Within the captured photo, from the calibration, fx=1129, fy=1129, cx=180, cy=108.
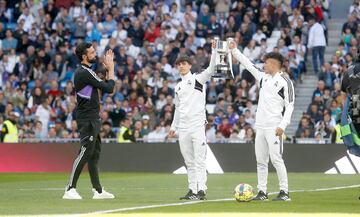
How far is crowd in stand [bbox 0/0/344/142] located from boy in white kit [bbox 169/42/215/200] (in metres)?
13.9

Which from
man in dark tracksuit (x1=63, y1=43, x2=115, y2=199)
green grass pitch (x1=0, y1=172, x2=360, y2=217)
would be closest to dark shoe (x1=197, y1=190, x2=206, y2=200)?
green grass pitch (x1=0, y1=172, x2=360, y2=217)

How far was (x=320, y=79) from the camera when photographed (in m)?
35.2

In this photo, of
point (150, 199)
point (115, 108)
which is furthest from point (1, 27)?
point (150, 199)

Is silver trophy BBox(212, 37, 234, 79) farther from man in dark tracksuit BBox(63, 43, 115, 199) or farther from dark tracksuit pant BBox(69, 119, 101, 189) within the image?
dark tracksuit pant BBox(69, 119, 101, 189)

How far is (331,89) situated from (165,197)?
16.7m

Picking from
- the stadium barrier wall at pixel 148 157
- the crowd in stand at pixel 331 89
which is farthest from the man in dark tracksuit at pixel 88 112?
the crowd in stand at pixel 331 89

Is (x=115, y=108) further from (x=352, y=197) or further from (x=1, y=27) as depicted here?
(x=352, y=197)

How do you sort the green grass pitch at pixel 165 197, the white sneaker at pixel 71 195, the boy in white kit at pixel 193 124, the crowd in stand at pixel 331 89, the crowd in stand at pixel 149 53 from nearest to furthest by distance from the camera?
the green grass pitch at pixel 165 197, the white sneaker at pixel 71 195, the boy in white kit at pixel 193 124, the crowd in stand at pixel 331 89, the crowd in stand at pixel 149 53

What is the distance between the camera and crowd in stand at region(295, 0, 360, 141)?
32969mm

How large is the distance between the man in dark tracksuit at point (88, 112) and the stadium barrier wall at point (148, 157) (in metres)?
12.8

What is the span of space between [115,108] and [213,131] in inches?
148

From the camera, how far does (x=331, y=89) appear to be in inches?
1375

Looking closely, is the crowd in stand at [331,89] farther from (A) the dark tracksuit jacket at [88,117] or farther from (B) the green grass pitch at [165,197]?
(A) the dark tracksuit jacket at [88,117]

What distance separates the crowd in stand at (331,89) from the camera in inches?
1298
